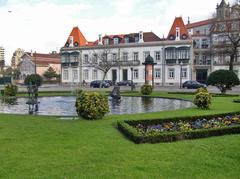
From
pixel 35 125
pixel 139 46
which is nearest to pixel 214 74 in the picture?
pixel 35 125

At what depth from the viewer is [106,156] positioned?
6.99 meters

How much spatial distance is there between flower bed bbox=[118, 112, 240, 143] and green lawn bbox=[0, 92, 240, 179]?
10.9 inches

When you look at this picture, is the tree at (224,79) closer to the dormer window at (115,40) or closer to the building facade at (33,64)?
the dormer window at (115,40)

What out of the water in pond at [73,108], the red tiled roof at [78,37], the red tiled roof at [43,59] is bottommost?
the water in pond at [73,108]

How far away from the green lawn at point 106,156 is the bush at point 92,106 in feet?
8.52

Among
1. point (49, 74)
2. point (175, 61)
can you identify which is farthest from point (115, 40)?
point (49, 74)

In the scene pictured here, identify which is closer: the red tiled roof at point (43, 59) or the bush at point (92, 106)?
the bush at point (92, 106)

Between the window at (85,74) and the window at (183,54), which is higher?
the window at (183,54)

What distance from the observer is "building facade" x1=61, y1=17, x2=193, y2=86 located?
5847 cm

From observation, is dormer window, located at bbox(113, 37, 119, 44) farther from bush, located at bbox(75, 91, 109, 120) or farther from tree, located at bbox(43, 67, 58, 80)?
bush, located at bbox(75, 91, 109, 120)

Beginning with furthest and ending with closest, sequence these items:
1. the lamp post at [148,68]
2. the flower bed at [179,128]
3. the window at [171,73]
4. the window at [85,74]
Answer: the window at [85,74] → the window at [171,73] → the lamp post at [148,68] → the flower bed at [179,128]

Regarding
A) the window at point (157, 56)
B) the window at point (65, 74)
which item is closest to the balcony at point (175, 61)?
the window at point (157, 56)

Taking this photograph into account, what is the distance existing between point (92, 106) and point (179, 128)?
157 inches

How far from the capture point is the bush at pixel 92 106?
1266 cm
